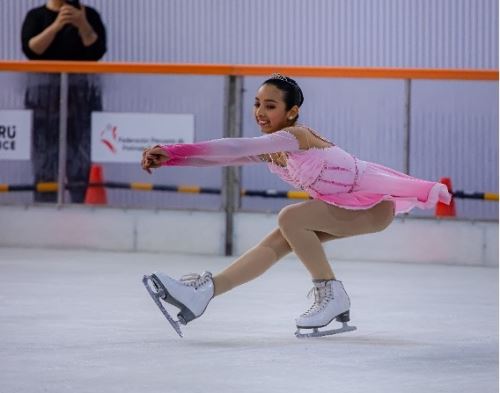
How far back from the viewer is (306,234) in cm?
689

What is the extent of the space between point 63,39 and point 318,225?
5477 millimetres

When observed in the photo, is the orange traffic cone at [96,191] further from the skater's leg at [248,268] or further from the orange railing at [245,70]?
the skater's leg at [248,268]

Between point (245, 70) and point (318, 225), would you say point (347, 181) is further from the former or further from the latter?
point (245, 70)

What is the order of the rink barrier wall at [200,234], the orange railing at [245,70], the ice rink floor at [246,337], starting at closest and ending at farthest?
the ice rink floor at [246,337] → the rink barrier wall at [200,234] → the orange railing at [245,70]

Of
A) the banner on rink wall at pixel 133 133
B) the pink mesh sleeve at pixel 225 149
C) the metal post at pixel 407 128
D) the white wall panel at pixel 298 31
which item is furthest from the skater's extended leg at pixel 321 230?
the white wall panel at pixel 298 31

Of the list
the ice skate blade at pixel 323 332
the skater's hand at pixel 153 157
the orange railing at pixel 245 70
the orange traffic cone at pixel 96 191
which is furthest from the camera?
the orange traffic cone at pixel 96 191

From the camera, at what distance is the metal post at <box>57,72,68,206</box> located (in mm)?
11352

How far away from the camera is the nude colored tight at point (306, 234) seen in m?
6.89

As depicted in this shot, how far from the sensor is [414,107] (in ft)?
36.3

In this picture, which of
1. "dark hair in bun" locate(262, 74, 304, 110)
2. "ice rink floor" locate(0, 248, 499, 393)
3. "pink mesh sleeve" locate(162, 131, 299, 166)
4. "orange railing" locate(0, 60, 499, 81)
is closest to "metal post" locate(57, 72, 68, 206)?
"orange railing" locate(0, 60, 499, 81)

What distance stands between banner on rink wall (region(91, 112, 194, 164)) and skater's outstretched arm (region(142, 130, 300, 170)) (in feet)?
14.6

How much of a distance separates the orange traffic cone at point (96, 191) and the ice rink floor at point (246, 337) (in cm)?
109

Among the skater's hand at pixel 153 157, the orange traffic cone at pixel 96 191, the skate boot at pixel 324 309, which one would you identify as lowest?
the skate boot at pixel 324 309

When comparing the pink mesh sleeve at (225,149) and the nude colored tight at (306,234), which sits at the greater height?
the pink mesh sleeve at (225,149)
